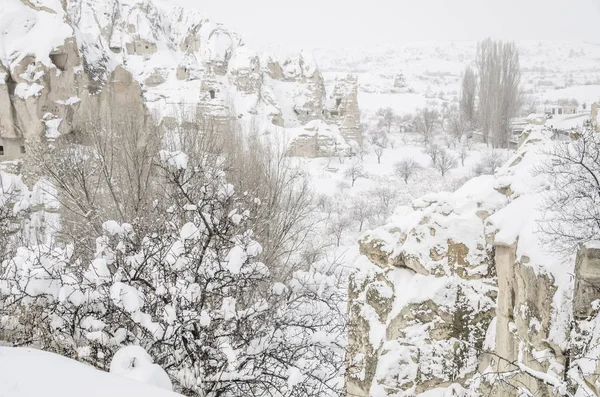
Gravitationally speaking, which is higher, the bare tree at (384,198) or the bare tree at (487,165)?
the bare tree at (487,165)

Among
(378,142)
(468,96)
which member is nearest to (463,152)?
A: (378,142)

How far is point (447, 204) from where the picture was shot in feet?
Answer: 23.4

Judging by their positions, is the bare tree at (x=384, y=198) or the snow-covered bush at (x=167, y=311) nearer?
the snow-covered bush at (x=167, y=311)

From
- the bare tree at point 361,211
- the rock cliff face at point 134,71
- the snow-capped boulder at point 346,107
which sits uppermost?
the rock cliff face at point 134,71

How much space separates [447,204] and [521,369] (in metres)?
3.74

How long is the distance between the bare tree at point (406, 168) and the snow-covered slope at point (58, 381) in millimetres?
27139

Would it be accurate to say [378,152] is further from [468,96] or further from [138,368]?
[138,368]

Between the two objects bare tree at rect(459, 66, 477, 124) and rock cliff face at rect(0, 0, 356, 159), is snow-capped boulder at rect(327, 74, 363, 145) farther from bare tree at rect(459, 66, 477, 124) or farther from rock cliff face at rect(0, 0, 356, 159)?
bare tree at rect(459, 66, 477, 124)

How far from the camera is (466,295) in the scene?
21.8 ft

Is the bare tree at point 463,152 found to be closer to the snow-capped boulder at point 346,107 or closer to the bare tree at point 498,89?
the bare tree at point 498,89

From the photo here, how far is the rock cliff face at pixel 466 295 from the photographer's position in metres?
5.16

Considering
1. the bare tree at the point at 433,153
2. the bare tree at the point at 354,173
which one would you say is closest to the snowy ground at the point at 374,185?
the bare tree at the point at 354,173

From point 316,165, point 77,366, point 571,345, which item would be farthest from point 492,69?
point 77,366

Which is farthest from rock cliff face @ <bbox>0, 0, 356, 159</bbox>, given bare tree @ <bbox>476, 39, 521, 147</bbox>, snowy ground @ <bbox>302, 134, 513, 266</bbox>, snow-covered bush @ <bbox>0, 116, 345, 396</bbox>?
bare tree @ <bbox>476, 39, 521, 147</bbox>
